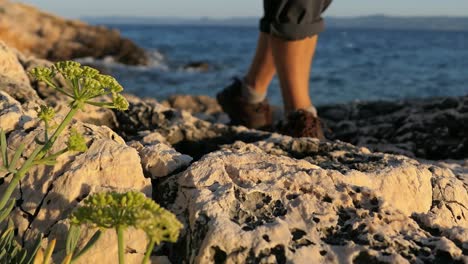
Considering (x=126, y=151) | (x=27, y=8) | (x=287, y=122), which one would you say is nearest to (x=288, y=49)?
(x=287, y=122)

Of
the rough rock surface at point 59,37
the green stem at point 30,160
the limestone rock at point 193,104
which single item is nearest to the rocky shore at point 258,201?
the green stem at point 30,160

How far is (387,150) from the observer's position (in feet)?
12.4

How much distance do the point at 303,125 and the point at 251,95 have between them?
3.12 ft

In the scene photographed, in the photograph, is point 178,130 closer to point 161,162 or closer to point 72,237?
point 161,162

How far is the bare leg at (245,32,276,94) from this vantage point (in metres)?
4.15

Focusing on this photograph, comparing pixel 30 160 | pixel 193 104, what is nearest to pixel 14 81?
pixel 30 160

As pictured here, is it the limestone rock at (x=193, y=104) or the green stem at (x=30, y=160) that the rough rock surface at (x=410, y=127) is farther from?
the limestone rock at (x=193, y=104)

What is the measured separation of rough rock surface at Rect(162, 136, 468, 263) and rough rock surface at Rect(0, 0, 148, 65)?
73.5 ft

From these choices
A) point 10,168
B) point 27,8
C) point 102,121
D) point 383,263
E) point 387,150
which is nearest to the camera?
point 10,168

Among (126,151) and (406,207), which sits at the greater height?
(126,151)

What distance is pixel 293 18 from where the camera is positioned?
353cm

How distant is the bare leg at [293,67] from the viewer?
3629 millimetres

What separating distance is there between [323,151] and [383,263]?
0.99 m

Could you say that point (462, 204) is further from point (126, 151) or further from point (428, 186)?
point (126, 151)
